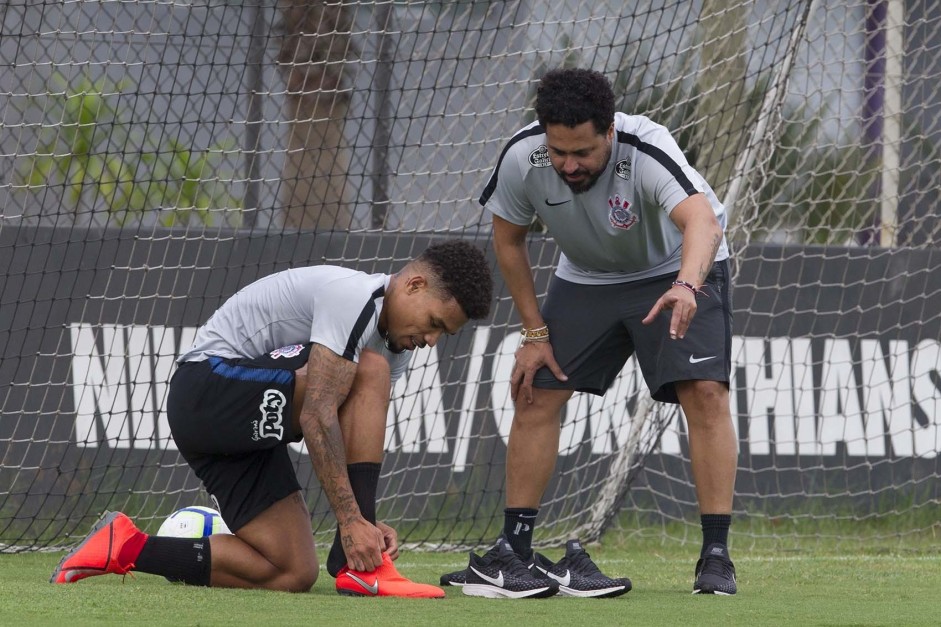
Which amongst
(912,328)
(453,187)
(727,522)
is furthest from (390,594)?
(912,328)

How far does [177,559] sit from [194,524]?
13.2 inches

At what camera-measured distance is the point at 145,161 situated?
6371 millimetres

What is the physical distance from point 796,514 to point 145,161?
3651mm

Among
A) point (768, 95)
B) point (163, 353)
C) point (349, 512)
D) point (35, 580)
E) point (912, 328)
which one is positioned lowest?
point (35, 580)

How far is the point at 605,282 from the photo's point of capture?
4023 millimetres

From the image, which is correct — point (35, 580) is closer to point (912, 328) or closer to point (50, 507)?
point (50, 507)

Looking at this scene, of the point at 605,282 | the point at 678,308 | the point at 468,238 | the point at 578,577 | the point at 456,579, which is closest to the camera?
the point at 678,308

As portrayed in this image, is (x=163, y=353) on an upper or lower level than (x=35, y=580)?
upper

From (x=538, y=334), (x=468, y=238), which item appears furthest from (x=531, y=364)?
(x=468, y=238)

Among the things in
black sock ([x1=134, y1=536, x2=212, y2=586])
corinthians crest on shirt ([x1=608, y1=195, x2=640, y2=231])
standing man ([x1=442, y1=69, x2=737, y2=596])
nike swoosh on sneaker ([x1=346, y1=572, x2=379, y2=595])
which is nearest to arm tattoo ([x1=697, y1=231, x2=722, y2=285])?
standing man ([x1=442, y1=69, x2=737, y2=596])

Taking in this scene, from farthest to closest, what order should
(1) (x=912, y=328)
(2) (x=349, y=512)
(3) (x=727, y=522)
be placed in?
(1) (x=912, y=328)
(3) (x=727, y=522)
(2) (x=349, y=512)

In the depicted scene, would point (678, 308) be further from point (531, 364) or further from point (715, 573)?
point (715, 573)

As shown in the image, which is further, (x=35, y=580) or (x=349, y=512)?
(x=35, y=580)

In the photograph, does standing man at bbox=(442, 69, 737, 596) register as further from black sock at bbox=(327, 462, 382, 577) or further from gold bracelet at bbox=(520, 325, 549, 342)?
black sock at bbox=(327, 462, 382, 577)
